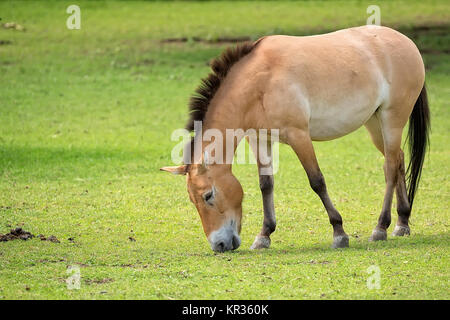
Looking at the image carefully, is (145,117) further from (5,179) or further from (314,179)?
(314,179)

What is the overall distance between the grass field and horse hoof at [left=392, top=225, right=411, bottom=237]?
0.13 meters

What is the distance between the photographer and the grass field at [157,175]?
279 inches

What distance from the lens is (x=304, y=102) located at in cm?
837

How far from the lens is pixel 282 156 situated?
14.5 metres

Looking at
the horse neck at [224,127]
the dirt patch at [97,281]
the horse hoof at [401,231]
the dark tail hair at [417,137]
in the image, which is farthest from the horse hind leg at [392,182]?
the dirt patch at [97,281]

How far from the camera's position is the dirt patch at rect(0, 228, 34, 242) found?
8.91m

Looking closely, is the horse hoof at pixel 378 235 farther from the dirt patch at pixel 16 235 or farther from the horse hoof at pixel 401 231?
the dirt patch at pixel 16 235

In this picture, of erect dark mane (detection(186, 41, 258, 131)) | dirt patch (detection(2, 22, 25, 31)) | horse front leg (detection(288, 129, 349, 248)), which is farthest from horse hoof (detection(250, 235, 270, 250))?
dirt patch (detection(2, 22, 25, 31))

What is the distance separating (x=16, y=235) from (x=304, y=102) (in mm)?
3589

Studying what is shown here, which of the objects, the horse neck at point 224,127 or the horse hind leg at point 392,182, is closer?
the horse neck at point 224,127

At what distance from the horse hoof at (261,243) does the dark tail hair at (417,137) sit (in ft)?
6.68

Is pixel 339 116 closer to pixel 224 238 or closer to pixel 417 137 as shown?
pixel 417 137

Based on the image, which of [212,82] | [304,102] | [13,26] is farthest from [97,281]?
[13,26]
